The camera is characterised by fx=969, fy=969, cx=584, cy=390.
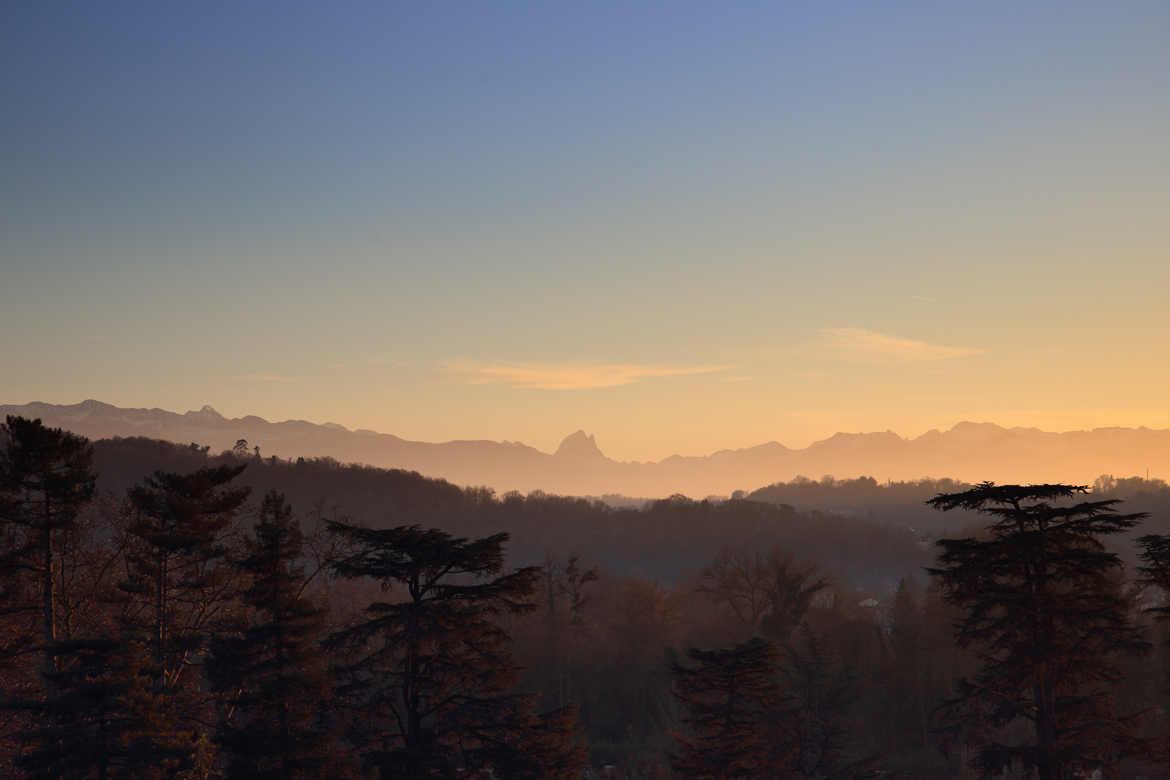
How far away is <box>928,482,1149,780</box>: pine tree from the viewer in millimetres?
26078

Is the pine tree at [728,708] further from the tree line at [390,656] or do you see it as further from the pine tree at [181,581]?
the pine tree at [181,581]

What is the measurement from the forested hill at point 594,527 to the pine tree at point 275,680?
438 ft

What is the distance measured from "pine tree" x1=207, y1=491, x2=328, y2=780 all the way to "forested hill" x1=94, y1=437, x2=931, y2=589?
13337 cm

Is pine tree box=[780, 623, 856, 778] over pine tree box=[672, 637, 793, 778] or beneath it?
beneath

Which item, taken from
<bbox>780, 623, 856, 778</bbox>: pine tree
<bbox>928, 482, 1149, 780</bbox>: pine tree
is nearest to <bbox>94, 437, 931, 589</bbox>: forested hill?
<bbox>780, 623, 856, 778</bbox>: pine tree

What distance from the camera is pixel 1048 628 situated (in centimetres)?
2627

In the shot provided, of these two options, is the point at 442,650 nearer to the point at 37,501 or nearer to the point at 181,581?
the point at 181,581

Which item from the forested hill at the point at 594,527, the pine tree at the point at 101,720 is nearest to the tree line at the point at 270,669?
the pine tree at the point at 101,720

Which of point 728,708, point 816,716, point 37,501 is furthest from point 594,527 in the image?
point 37,501

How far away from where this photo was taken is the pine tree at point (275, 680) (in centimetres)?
2831

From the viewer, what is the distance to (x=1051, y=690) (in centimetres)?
2666

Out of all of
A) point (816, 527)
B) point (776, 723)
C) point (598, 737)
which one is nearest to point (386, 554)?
point (776, 723)

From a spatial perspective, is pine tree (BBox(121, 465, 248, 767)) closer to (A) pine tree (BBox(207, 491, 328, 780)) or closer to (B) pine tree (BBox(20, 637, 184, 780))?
(A) pine tree (BBox(207, 491, 328, 780))

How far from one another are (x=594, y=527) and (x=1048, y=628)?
170522mm
